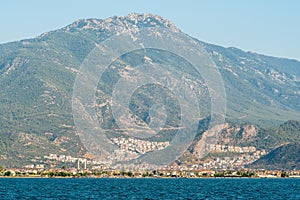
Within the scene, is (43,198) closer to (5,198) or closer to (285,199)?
(5,198)

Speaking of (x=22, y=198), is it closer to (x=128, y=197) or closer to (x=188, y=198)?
(x=128, y=197)

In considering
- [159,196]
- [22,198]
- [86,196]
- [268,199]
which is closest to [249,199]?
[268,199]

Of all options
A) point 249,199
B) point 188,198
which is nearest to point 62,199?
point 188,198

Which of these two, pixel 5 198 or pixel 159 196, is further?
pixel 159 196

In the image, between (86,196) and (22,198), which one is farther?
(86,196)

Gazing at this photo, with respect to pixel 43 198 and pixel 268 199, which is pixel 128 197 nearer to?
pixel 43 198

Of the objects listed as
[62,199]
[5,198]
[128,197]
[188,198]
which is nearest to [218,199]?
[188,198]

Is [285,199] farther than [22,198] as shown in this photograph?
Yes
